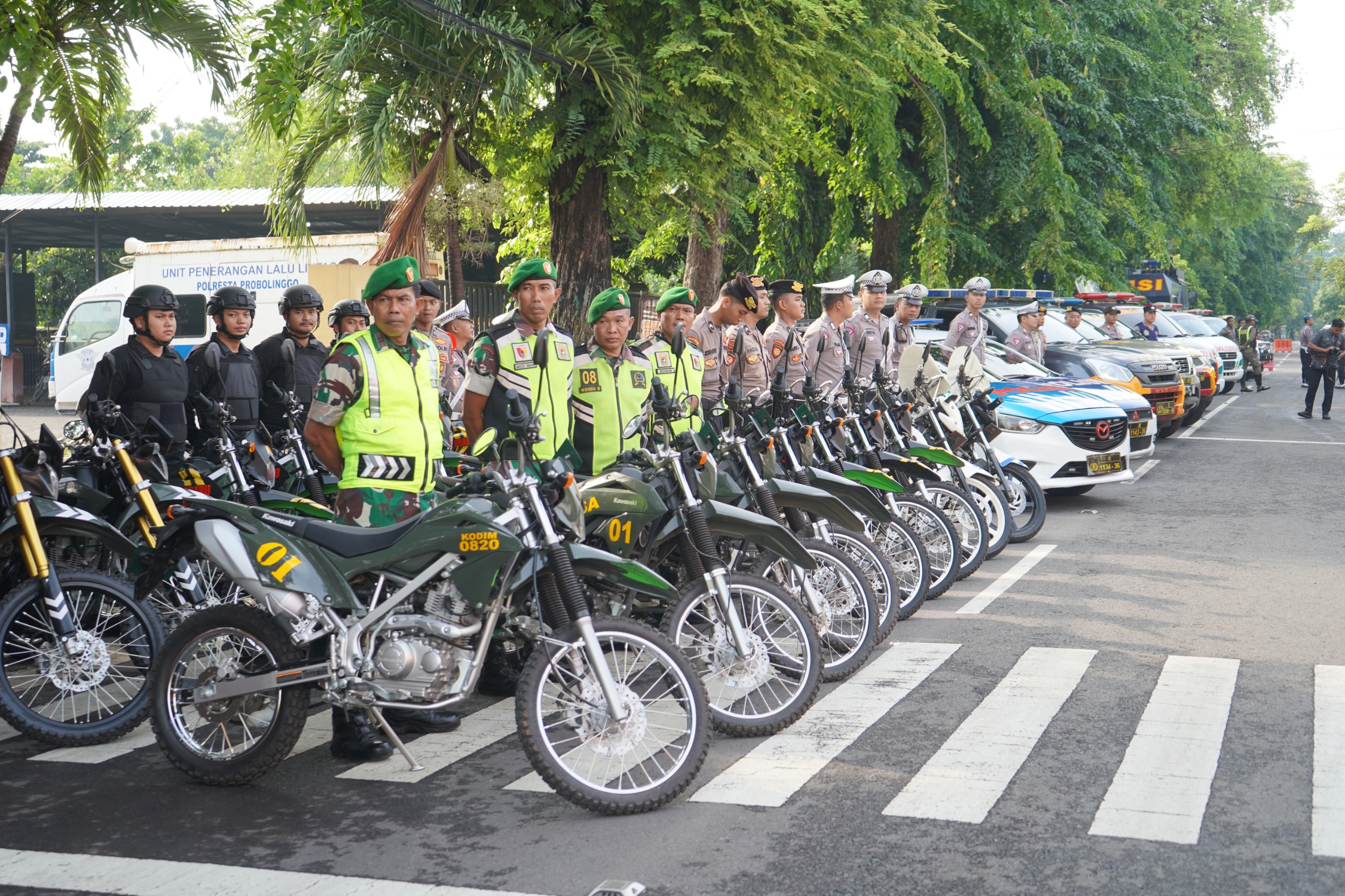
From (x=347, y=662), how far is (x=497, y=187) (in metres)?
10.3

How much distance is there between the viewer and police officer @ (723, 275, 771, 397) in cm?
881

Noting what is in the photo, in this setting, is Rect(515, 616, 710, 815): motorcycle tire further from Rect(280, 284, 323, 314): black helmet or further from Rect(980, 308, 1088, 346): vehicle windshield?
Rect(980, 308, 1088, 346): vehicle windshield

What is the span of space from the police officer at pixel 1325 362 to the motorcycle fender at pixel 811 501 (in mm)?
19467

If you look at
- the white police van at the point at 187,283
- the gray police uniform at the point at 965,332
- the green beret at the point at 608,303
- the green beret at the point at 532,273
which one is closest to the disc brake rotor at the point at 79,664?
the green beret at the point at 532,273

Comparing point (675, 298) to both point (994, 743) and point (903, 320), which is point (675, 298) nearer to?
point (903, 320)

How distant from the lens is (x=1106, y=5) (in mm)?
23547

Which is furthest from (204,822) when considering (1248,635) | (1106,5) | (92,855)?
(1106,5)

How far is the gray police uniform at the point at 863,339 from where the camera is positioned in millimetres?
10938

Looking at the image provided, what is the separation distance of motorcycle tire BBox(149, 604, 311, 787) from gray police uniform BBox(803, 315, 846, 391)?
5.77 meters

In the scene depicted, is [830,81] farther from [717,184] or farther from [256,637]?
[256,637]

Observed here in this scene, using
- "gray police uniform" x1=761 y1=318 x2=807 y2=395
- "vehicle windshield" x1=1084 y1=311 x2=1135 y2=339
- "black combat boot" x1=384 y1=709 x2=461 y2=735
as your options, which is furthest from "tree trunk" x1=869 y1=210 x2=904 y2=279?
"black combat boot" x1=384 y1=709 x2=461 y2=735

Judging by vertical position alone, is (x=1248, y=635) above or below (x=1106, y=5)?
below

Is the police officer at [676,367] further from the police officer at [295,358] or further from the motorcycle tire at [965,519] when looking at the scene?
the police officer at [295,358]

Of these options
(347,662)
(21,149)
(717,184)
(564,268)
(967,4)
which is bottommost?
(347,662)
